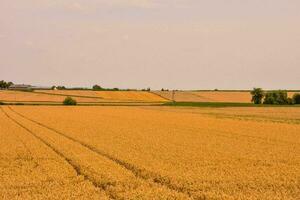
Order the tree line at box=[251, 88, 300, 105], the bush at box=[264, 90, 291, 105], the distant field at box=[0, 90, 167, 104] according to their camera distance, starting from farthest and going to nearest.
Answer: the tree line at box=[251, 88, 300, 105] → the bush at box=[264, 90, 291, 105] → the distant field at box=[0, 90, 167, 104]

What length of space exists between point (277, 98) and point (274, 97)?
0.79 metres

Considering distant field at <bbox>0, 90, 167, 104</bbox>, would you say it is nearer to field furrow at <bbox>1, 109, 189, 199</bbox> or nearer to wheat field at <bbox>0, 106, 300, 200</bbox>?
wheat field at <bbox>0, 106, 300, 200</bbox>

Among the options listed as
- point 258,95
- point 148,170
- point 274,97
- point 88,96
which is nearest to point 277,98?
point 274,97

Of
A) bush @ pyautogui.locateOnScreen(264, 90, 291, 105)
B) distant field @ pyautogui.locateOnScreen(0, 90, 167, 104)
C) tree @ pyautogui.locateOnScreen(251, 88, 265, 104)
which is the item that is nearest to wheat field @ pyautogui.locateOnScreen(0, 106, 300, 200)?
distant field @ pyautogui.locateOnScreen(0, 90, 167, 104)

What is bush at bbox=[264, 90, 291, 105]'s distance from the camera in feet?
398

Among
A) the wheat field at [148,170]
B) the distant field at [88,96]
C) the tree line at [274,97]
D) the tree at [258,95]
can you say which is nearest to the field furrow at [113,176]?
the wheat field at [148,170]

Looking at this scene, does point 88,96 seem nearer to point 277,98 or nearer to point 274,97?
point 274,97

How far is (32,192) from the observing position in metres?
12.4

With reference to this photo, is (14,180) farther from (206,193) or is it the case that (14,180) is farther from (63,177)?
(206,193)

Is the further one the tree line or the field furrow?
the tree line

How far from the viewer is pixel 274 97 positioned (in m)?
122

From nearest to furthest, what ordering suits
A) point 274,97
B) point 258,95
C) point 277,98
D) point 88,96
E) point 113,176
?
point 113,176, point 277,98, point 274,97, point 258,95, point 88,96

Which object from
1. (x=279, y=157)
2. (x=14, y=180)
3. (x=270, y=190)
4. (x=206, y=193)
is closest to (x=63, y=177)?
(x=14, y=180)

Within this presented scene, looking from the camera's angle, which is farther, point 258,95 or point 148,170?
point 258,95
